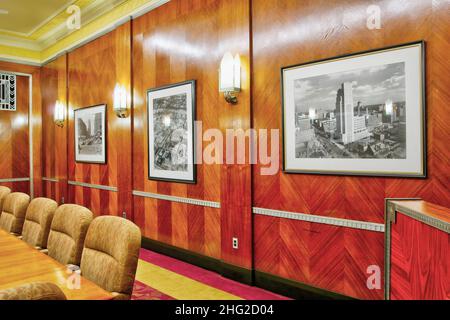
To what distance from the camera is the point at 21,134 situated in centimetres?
660

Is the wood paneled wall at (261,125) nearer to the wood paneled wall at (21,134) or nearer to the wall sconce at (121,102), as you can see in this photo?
the wall sconce at (121,102)

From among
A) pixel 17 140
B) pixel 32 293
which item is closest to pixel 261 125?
pixel 32 293

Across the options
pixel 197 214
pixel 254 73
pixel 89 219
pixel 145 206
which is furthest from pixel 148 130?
pixel 89 219

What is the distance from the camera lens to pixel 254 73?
2992 mm

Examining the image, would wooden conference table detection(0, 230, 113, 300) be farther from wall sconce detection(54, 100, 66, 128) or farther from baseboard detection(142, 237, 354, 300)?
wall sconce detection(54, 100, 66, 128)

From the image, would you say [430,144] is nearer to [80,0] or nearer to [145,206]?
[145,206]

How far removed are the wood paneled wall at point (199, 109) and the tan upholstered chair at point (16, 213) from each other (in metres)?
1.51

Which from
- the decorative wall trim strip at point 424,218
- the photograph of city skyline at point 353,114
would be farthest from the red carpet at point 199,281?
the decorative wall trim strip at point 424,218

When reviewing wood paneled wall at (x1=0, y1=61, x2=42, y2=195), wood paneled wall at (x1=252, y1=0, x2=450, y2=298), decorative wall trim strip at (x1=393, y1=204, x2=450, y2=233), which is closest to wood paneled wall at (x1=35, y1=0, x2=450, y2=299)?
wood paneled wall at (x1=252, y1=0, x2=450, y2=298)

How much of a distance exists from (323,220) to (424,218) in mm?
1215

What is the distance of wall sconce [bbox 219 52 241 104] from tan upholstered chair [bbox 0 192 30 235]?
204cm

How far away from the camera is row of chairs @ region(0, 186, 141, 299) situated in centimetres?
154

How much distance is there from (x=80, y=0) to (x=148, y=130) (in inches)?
87.4

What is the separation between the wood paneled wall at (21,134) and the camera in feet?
20.9
